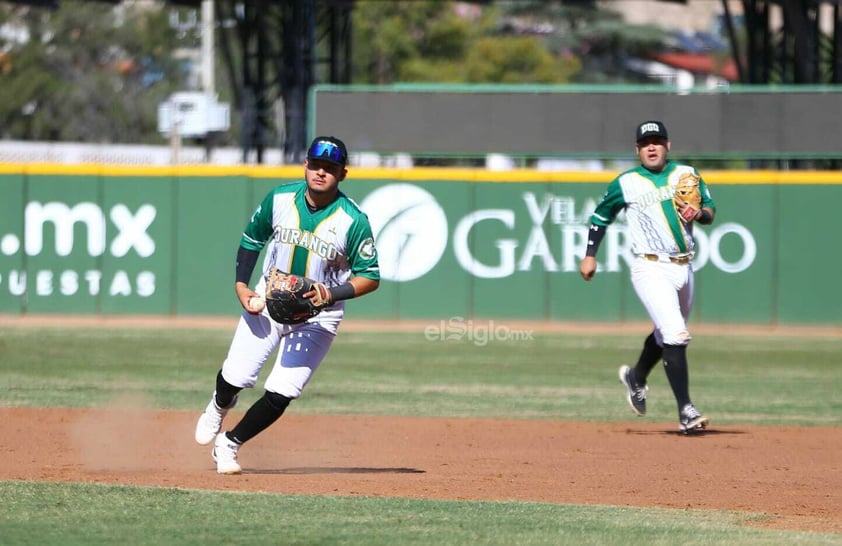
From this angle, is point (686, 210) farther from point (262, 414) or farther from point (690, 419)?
point (262, 414)

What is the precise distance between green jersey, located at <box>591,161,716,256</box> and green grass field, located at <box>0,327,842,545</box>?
6.11 ft

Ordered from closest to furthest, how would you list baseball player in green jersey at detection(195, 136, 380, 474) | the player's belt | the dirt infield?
1. baseball player in green jersey at detection(195, 136, 380, 474)
2. the dirt infield
3. the player's belt

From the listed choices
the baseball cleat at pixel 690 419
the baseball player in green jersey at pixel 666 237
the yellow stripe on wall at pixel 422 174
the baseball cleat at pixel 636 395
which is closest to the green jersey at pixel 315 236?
the baseball player in green jersey at pixel 666 237

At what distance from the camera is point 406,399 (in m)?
12.1

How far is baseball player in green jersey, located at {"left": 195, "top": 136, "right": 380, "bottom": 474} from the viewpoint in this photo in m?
7.17

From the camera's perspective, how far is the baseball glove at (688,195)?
9.65m

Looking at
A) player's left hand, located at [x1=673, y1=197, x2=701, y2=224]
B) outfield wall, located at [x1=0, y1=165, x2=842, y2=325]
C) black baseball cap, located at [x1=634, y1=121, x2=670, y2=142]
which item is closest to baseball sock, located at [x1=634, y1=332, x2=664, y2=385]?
player's left hand, located at [x1=673, y1=197, x2=701, y2=224]

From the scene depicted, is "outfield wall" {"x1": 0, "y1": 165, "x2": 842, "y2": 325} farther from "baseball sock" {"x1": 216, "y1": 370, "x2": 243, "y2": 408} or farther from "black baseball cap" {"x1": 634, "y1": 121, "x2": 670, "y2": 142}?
"baseball sock" {"x1": 216, "y1": 370, "x2": 243, "y2": 408}

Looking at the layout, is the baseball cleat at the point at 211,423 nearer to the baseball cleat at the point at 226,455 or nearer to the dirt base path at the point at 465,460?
the baseball cleat at the point at 226,455

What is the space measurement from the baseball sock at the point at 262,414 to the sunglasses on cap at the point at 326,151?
130 cm

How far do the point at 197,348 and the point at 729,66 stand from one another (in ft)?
219

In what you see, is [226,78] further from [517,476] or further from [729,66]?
[517,476]

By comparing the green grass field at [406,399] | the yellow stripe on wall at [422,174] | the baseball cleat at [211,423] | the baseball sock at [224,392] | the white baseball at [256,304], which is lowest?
the green grass field at [406,399]

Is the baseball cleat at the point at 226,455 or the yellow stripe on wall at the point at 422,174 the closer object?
the baseball cleat at the point at 226,455
